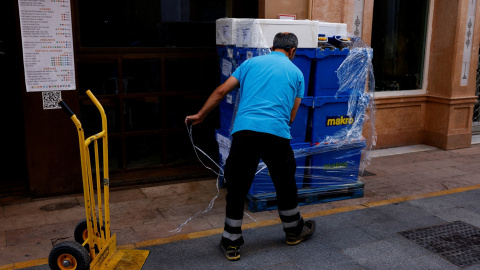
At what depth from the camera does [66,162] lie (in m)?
5.96

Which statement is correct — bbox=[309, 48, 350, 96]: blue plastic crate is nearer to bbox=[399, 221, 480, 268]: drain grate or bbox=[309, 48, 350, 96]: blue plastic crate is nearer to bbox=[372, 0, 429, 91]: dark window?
bbox=[399, 221, 480, 268]: drain grate

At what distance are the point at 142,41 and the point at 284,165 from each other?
317 centimetres

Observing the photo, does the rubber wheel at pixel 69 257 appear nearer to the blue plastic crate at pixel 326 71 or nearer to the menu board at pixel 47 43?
the menu board at pixel 47 43

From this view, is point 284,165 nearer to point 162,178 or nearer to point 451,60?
point 162,178

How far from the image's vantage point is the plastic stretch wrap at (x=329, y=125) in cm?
565

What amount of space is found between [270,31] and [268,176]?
168cm

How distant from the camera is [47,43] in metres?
5.59

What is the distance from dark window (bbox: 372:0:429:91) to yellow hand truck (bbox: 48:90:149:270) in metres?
6.15

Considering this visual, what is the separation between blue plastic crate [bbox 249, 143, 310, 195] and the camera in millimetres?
5578

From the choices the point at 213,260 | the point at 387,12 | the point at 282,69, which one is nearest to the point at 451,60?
the point at 387,12

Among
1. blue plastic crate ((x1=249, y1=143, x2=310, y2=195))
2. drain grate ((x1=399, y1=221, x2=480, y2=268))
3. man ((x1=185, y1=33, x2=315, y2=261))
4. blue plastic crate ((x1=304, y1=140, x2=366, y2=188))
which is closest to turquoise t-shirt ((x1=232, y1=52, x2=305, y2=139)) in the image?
man ((x1=185, y1=33, x2=315, y2=261))

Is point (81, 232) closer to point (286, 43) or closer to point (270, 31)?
point (286, 43)

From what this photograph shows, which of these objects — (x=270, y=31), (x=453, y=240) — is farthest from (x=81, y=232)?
(x=453, y=240)

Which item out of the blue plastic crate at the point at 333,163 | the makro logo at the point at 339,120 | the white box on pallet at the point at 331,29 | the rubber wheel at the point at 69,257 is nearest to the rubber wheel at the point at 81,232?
the rubber wheel at the point at 69,257
